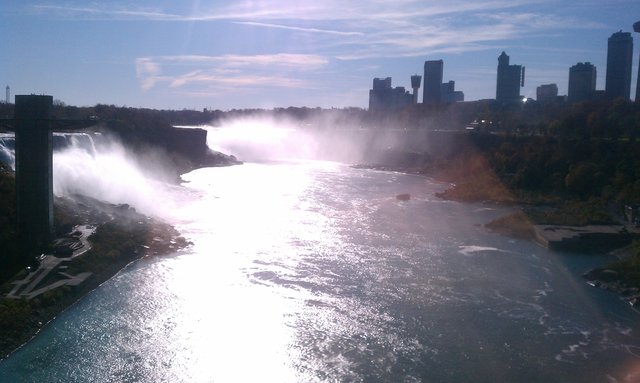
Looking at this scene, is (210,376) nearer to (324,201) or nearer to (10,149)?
(10,149)

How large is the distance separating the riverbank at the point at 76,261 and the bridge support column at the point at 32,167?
390 millimetres

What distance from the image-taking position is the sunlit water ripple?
440 cm

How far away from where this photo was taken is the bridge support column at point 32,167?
6.76m

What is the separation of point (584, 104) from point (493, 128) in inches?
163

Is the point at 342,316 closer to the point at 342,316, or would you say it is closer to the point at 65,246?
the point at 342,316

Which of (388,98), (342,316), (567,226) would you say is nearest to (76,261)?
(342,316)

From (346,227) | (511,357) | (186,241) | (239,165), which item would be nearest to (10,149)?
(186,241)

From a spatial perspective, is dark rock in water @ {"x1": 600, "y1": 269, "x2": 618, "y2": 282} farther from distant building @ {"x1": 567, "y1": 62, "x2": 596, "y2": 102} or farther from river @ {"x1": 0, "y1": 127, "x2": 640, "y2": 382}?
distant building @ {"x1": 567, "y1": 62, "x2": 596, "y2": 102}

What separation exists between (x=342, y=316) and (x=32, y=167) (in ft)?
12.7

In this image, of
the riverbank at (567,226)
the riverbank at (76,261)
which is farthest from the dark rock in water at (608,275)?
the riverbank at (76,261)

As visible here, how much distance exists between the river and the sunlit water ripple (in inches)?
0.6

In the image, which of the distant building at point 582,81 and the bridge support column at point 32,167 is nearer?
the bridge support column at point 32,167

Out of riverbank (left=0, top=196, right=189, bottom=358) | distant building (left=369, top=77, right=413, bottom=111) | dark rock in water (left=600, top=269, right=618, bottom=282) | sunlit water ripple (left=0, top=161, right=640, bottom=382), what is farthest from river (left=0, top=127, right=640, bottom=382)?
distant building (left=369, top=77, right=413, bottom=111)

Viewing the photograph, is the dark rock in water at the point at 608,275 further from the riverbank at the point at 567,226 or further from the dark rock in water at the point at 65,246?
the dark rock in water at the point at 65,246
